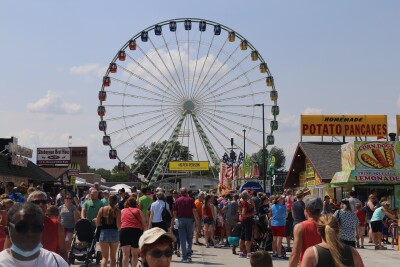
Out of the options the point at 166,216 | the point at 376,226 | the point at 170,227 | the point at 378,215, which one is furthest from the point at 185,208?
the point at 378,215

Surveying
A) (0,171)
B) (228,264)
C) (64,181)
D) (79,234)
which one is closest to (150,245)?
(79,234)

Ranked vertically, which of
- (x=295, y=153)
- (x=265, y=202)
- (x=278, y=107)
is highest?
(x=278, y=107)

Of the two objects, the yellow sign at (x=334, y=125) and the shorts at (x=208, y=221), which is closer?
the shorts at (x=208, y=221)

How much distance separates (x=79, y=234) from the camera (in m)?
15.2

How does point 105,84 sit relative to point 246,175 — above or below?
above

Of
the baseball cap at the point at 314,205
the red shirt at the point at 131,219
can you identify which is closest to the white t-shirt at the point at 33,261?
the baseball cap at the point at 314,205

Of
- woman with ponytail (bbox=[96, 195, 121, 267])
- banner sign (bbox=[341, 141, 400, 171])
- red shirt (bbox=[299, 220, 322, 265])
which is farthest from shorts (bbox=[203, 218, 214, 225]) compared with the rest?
red shirt (bbox=[299, 220, 322, 265])

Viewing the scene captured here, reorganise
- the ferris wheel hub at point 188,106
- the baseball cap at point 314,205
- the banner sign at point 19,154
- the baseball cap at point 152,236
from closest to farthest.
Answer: the baseball cap at point 152,236, the baseball cap at point 314,205, the banner sign at point 19,154, the ferris wheel hub at point 188,106

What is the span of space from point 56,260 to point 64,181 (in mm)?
52521

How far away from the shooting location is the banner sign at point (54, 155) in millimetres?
73062

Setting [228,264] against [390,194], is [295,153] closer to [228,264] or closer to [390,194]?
[390,194]

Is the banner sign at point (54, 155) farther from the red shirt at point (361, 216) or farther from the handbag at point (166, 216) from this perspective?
the handbag at point (166, 216)

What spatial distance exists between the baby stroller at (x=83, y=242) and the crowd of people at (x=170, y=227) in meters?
0.25

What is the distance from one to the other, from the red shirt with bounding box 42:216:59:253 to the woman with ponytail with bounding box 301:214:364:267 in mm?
2628
